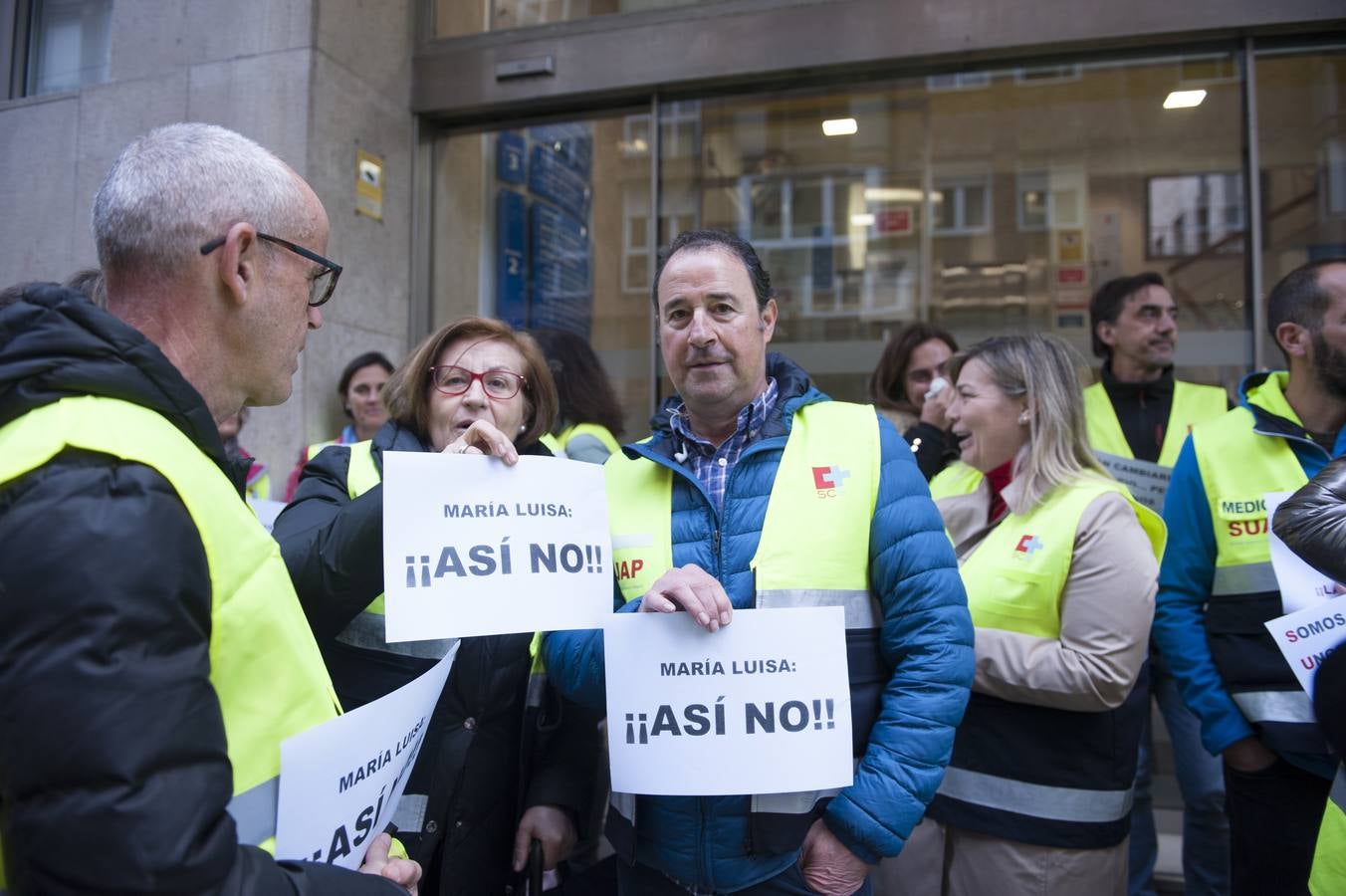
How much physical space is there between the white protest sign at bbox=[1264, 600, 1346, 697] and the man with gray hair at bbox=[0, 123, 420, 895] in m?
2.01

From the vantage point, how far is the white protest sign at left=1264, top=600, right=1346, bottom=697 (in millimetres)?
2129

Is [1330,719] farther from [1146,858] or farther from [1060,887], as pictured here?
[1146,858]

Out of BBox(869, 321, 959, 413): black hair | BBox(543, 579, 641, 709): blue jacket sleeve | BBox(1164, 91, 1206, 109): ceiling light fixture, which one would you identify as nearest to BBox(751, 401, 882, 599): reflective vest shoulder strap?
BBox(543, 579, 641, 709): blue jacket sleeve

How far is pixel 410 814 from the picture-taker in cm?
215

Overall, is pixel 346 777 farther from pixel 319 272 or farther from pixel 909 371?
pixel 909 371

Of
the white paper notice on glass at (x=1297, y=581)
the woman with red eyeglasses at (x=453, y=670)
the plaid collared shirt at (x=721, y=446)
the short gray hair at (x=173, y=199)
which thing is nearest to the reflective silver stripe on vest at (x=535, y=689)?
the woman with red eyeglasses at (x=453, y=670)

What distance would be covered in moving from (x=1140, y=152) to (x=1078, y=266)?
2.60 feet

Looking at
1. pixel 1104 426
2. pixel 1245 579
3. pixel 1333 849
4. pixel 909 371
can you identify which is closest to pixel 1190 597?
pixel 1245 579

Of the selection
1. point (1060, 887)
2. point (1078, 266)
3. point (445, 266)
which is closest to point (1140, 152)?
point (1078, 266)

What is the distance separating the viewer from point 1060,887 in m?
2.55

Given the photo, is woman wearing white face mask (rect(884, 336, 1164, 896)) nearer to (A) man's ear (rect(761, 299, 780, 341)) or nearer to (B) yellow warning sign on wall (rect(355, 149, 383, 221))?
(A) man's ear (rect(761, 299, 780, 341))

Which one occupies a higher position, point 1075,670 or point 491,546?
point 491,546

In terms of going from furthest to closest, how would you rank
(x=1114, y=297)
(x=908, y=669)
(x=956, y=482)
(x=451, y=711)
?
(x=1114, y=297) < (x=956, y=482) < (x=451, y=711) < (x=908, y=669)

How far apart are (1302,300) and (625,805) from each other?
2.58 m
